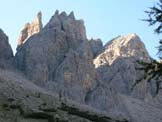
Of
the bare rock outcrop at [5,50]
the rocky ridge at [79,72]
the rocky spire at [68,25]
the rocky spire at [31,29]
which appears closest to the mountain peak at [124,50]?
the rocky ridge at [79,72]

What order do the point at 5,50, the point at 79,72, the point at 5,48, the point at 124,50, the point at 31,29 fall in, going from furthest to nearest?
1. the point at 124,50
2. the point at 31,29
3. the point at 5,48
4. the point at 5,50
5. the point at 79,72

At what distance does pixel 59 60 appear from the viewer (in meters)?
134

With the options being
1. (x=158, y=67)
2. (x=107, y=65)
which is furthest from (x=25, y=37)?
(x=158, y=67)

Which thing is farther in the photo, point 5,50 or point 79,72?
point 5,50

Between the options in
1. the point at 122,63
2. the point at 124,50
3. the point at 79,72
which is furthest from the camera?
the point at 124,50

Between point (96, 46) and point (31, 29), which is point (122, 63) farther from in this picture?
point (31, 29)

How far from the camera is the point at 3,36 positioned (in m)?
130

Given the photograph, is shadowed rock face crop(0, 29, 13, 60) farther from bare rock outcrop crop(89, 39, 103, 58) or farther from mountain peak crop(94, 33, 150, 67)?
bare rock outcrop crop(89, 39, 103, 58)

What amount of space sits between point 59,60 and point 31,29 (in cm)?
2390

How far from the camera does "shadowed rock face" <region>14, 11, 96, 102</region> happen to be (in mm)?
120625

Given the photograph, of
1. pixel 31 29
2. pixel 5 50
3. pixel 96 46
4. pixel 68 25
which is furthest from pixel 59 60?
pixel 96 46

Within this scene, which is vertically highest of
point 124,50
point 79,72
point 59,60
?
point 124,50

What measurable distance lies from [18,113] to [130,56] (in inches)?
4313

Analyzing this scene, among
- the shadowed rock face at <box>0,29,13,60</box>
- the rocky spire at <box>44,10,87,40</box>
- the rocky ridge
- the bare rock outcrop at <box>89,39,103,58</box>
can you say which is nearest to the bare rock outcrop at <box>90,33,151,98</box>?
the rocky ridge
